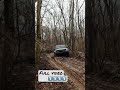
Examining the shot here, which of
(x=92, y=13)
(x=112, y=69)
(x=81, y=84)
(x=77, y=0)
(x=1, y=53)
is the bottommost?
(x=81, y=84)

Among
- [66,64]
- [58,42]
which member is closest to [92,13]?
[66,64]

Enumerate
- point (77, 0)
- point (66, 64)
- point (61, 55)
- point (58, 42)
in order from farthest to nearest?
point (58, 42) → point (77, 0) → point (61, 55) → point (66, 64)

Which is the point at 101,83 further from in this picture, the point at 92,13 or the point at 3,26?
the point at 3,26

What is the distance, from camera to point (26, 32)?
1.48m

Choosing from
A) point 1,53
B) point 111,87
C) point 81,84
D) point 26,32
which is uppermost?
point 26,32

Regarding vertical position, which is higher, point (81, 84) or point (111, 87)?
point (111, 87)

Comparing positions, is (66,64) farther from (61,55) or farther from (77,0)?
(77,0)

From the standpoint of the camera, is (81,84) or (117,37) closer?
(117,37)

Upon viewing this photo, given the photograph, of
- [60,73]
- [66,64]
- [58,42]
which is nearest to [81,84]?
[66,64]

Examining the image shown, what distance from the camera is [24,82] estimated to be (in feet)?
4.82

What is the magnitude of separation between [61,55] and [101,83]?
7985 millimetres

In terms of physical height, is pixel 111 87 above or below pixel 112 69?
below

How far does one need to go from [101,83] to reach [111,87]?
88mm

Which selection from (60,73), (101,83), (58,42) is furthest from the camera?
Answer: (58,42)
